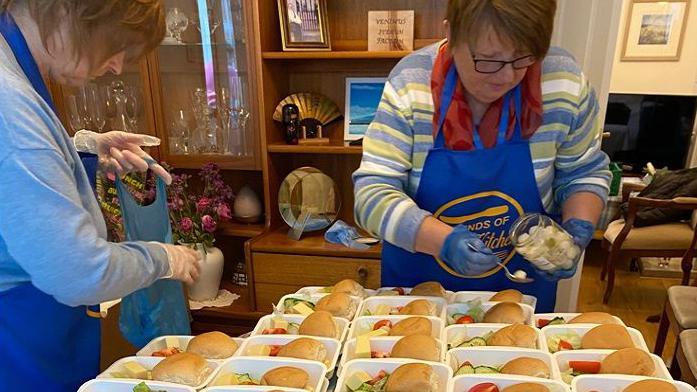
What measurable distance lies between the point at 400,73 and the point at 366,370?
705 millimetres

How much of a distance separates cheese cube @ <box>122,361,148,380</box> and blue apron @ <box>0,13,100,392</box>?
6.4 inches

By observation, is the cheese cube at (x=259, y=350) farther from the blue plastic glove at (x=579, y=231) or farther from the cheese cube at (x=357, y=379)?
the blue plastic glove at (x=579, y=231)

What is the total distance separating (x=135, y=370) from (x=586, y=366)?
0.79m

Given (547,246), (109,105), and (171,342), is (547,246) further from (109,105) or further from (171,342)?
(109,105)

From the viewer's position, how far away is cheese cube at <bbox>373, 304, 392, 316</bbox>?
3.61 ft

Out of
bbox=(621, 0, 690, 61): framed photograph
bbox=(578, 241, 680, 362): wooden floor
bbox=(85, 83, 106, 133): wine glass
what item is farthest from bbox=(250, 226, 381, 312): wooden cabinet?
bbox=(621, 0, 690, 61): framed photograph

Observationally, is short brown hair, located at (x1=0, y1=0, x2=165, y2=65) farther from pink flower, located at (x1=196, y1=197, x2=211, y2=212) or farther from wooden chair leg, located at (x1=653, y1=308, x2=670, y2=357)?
wooden chair leg, located at (x1=653, y1=308, x2=670, y2=357)

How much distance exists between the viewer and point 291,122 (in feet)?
7.89

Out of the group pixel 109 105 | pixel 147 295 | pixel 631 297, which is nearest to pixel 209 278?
pixel 109 105

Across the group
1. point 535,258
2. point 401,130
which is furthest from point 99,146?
point 535,258

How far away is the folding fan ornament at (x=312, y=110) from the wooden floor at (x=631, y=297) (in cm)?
214

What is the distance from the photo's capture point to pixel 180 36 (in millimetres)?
2459

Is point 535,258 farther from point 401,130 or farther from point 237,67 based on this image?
point 237,67

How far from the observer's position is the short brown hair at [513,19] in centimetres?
96
